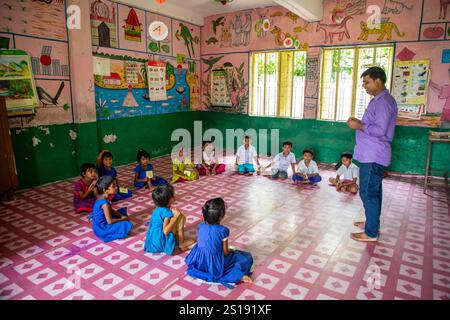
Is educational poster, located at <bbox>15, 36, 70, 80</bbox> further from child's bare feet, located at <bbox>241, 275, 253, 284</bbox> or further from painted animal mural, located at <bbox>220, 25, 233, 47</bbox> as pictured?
child's bare feet, located at <bbox>241, 275, 253, 284</bbox>

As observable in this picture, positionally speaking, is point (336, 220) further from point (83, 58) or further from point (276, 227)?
point (83, 58)

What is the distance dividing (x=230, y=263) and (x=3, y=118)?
152 inches

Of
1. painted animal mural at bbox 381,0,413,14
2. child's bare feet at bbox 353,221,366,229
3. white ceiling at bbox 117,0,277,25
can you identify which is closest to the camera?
child's bare feet at bbox 353,221,366,229

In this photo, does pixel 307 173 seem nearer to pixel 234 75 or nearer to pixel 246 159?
pixel 246 159

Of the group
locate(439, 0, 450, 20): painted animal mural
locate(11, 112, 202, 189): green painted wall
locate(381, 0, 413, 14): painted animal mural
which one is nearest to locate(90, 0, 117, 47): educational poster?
locate(11, 112, 202, 189): green painted wall

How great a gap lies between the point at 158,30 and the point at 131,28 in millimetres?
755

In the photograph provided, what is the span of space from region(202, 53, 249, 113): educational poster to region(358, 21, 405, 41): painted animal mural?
8.85 ft

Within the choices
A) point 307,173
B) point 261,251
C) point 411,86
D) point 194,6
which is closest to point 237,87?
point 194,6

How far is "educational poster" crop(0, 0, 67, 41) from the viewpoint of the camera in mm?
4829

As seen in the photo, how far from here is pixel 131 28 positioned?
6.74 m

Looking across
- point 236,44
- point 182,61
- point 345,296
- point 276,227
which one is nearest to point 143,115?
point 182,61

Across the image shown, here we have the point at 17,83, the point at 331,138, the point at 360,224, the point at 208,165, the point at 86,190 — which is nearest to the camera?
the point at 360,224

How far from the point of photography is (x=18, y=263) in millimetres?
3121

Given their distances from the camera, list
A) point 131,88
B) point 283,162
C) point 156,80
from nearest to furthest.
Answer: point 283,162 → point 131,88 → point 156,80
